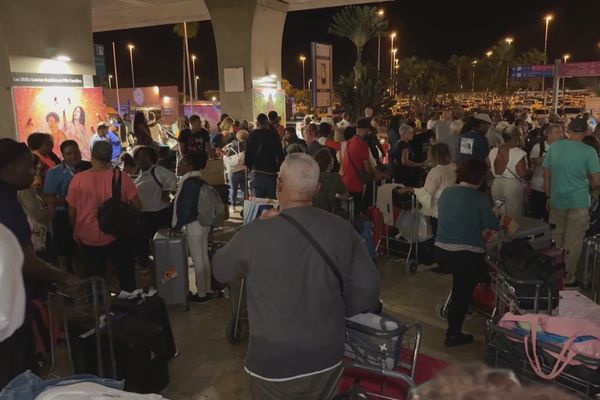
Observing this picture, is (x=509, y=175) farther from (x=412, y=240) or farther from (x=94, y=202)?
(x=94, y=202)

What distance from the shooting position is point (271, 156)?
7926mm

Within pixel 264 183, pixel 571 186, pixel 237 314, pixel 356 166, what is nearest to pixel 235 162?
pixel 264 183

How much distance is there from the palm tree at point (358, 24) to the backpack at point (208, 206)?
2026cm

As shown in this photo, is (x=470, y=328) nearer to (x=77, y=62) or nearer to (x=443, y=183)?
(x=443, y=183)

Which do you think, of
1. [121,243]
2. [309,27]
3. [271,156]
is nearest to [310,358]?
[121,243]

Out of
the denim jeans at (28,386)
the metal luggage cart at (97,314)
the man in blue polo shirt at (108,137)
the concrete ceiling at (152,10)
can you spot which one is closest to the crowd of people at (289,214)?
the man in blue polo shirt at (108,137)

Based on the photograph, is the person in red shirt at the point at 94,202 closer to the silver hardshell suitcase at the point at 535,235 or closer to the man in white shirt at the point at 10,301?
the man in white shirt at the point at 10,301

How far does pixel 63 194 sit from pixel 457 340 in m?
4.17

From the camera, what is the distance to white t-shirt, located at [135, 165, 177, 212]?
5.70 meters

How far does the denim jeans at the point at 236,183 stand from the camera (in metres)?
9.68

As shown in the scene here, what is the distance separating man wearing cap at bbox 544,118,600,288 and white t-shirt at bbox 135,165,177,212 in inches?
171

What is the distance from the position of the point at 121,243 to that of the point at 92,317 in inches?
42.3

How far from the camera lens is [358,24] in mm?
24125

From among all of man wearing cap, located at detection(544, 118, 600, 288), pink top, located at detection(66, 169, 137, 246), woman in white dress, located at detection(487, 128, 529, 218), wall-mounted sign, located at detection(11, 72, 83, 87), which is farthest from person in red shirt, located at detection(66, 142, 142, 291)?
wall-mounted sign, located at detection(11, 72, 83, 87)
